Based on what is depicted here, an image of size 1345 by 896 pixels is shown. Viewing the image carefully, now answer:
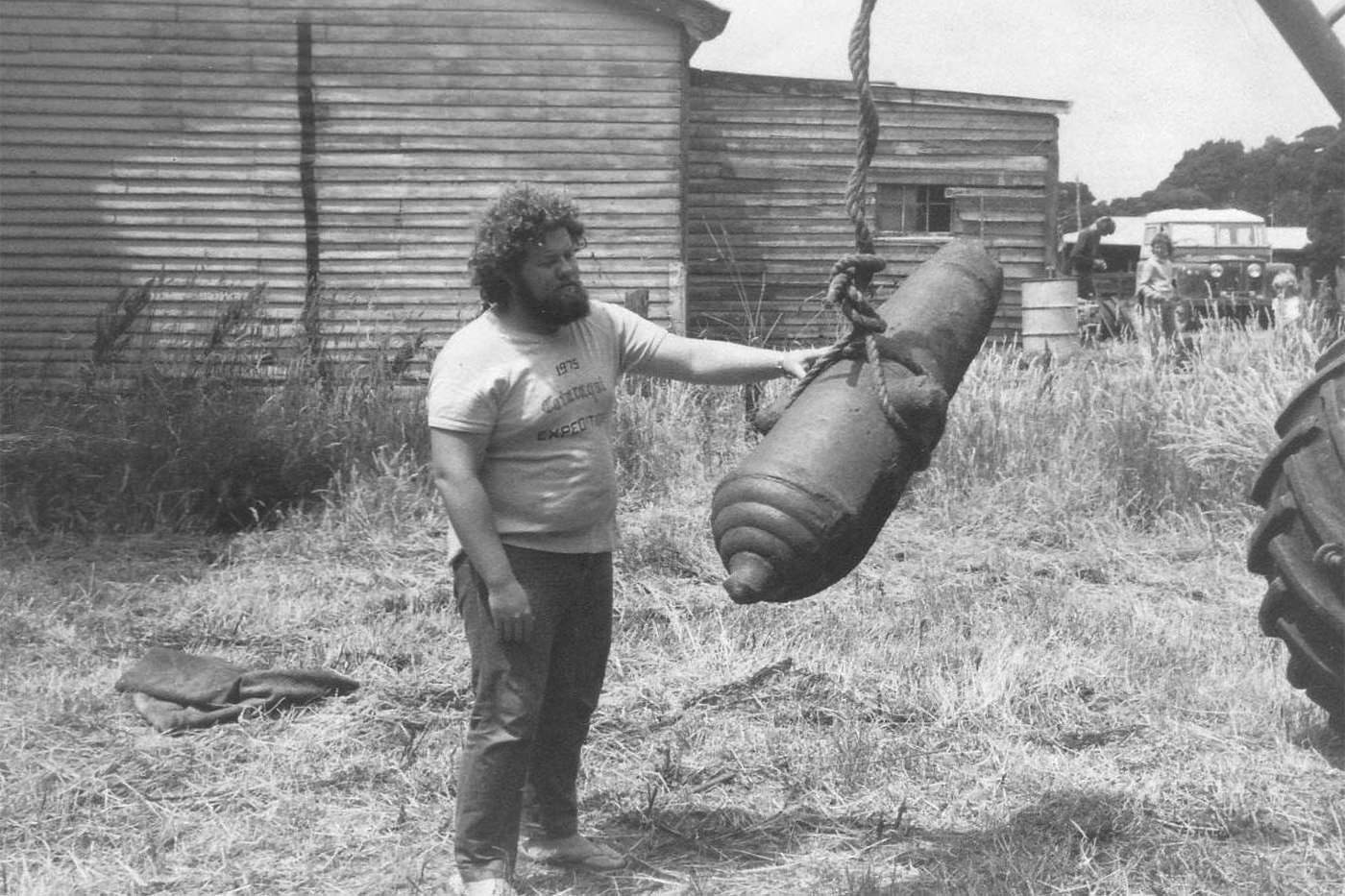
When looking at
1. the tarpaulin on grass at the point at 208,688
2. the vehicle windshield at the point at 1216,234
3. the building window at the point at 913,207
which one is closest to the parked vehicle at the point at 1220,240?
the vehicle windshield at the point at 1216,234

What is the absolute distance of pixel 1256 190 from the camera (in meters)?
68.4

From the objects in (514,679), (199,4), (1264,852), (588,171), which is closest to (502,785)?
(514,679)

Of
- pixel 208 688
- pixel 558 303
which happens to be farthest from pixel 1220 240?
pixel 558 303

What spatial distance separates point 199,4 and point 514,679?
12.3 meters

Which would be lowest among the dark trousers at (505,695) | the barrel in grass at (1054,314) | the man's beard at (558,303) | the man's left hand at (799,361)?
the dark trousers at (505,695)

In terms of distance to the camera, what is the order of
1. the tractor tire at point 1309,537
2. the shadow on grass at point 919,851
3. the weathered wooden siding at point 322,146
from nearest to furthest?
the shadow on grass at point 919,851 < the tractor tire at point 1309,537 < the weathered wooden siding at point 322,146

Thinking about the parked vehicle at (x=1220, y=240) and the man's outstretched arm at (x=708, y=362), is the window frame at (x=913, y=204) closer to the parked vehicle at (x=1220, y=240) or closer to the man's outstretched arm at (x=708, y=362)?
the man's outstretched arm at (x=708, y=362)

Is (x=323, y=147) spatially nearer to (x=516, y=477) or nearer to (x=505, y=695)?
(x=516, y=477)

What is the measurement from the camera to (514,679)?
3.29 metres

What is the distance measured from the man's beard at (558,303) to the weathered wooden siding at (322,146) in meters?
10.3

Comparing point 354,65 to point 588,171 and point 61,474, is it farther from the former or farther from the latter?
point 61,474

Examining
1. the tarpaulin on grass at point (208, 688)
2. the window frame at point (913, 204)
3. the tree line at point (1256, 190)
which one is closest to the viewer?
the tarpaulin on grass at point (208, 688)

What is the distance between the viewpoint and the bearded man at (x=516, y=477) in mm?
3209

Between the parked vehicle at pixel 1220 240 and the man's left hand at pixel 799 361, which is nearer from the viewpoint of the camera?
the man's left hand at pixel 799 361
